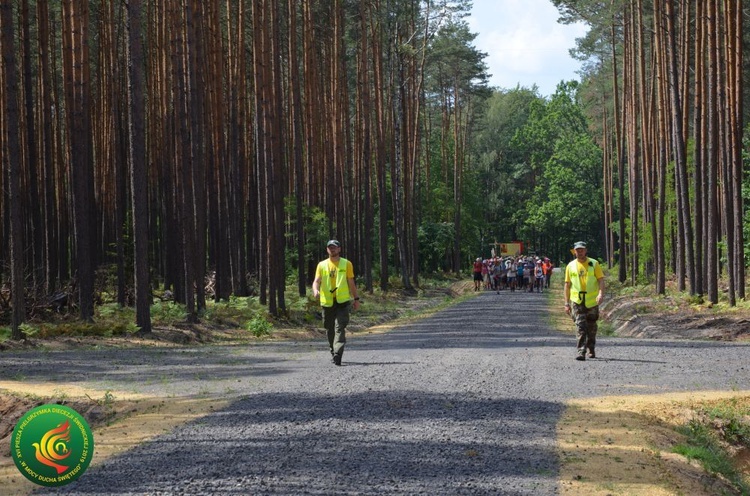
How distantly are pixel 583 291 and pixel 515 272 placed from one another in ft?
122

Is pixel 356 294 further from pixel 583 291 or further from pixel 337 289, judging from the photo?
pixel 583 291

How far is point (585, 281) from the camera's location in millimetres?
16203

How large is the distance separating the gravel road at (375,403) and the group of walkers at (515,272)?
101ft

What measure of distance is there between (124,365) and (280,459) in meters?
8.86

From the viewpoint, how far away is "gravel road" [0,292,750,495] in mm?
7684

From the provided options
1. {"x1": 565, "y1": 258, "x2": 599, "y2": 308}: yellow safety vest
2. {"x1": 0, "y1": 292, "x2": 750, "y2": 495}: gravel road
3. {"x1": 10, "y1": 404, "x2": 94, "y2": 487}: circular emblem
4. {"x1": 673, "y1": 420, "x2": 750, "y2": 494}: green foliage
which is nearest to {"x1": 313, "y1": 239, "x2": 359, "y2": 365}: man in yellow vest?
{"x1": 0, "y1": 292, "x2": 750, "y2": 495}: gravel road

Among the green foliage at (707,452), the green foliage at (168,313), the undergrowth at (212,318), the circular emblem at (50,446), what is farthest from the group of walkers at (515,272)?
the circular emblem at (50,446)

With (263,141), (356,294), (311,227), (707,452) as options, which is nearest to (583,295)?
(356,294)

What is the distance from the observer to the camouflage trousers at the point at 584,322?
16.3m

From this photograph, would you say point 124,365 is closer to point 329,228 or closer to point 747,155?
point 329,228

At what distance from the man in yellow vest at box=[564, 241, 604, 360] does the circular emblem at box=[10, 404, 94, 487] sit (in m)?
9.98

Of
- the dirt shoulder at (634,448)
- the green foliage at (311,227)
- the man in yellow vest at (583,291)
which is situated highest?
the green foliage at (311,227)

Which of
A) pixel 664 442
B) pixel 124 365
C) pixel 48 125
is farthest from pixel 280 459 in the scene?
pixel 48 125

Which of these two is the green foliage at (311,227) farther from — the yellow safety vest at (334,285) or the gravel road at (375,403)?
the yellow safety vest at (334,285)
